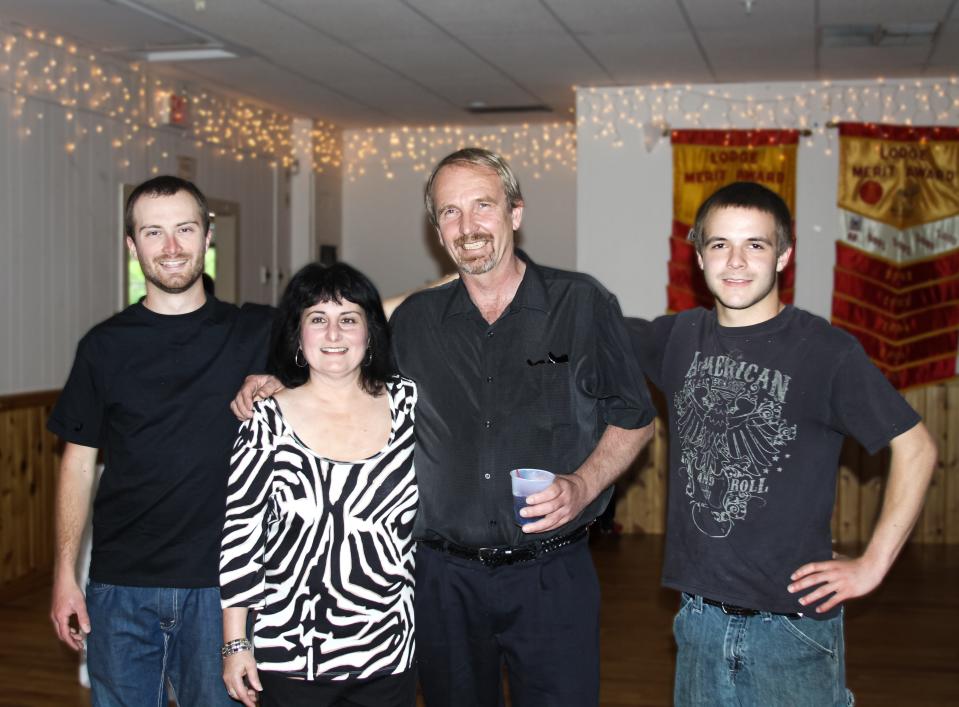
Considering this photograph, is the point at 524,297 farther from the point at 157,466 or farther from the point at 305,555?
the point at 157,466

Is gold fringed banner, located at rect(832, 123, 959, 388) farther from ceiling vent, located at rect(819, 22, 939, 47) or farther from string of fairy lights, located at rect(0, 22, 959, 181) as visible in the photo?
ceiling vent, located at rect(819, 22, 939, 47)

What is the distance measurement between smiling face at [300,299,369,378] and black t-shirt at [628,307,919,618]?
778mm

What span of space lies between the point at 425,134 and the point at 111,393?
23.7 ft

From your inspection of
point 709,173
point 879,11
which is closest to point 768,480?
point 879,11

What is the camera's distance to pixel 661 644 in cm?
506

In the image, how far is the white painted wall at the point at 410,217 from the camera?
934 cm

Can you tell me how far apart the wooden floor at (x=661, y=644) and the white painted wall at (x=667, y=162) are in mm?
2059

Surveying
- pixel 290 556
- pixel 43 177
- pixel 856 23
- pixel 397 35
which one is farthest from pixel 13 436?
pixel 856 23

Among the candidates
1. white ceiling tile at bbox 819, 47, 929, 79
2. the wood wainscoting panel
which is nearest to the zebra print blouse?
the wood wainscoting panel

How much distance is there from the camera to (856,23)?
5.52 meters

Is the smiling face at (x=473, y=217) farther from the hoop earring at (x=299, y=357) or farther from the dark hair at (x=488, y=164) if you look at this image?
the hoop earring at (x=299, y=357)

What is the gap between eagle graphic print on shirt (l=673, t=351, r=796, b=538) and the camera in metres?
2.22

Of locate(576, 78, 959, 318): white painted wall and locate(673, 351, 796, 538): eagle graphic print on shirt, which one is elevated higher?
locate(576, 78, 959, 318): white painted wall

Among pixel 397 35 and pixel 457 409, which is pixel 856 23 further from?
pixel 457 409
